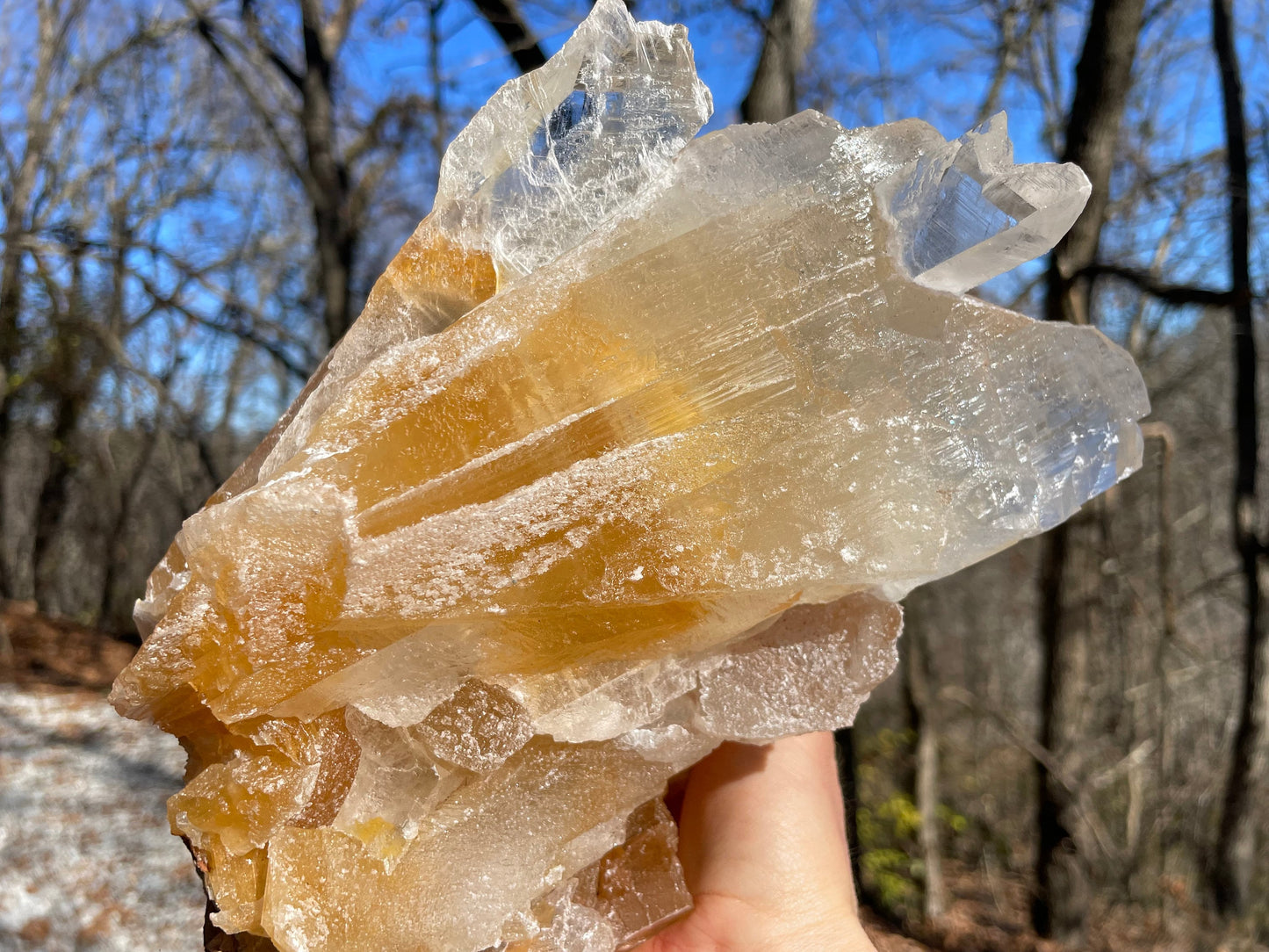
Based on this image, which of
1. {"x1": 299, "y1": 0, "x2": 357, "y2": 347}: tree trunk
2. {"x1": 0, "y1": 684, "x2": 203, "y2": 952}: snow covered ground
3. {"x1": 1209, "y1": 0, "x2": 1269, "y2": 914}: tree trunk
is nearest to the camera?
{"x1": 0, "y1": 684, "x2": 203, "y2": 952}: snow covered ground

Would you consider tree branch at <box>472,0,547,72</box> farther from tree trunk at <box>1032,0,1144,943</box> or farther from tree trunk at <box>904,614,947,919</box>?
tree trunk at <box>904,614,947,919</box>

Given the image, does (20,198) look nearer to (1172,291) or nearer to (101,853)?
(101,853)

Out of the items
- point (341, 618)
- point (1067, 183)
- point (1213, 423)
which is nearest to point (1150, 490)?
point (1213, 423)

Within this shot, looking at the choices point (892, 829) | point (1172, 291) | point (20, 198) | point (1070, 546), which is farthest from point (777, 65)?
point (20, 198)

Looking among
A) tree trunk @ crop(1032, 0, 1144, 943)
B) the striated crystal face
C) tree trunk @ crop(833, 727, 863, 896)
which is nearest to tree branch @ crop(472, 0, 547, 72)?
tree trunk @ crop(1032, 0, 1144, 943)

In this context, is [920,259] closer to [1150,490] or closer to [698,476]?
[698,476]

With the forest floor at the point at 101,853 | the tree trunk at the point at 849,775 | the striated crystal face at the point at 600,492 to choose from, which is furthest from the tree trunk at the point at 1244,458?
the striated crystal face at the point at 600,492
